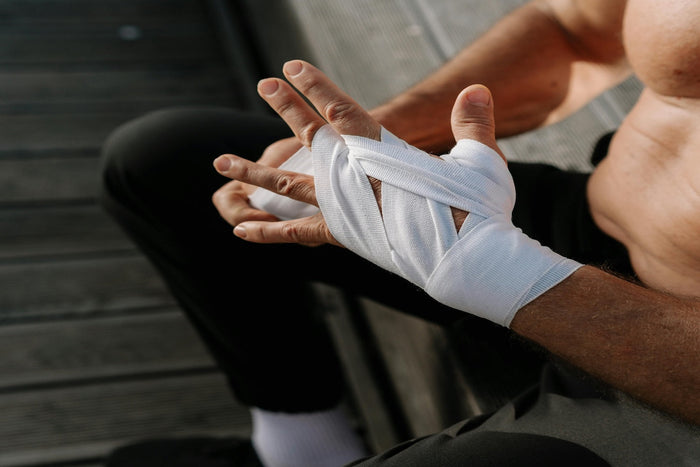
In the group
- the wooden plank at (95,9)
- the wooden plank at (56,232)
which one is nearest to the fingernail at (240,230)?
the wooden plank at (56,232)

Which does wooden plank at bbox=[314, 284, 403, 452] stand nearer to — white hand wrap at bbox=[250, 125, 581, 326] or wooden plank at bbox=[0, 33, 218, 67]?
white hand wrap at bbox=[250, 125, 581, 326]

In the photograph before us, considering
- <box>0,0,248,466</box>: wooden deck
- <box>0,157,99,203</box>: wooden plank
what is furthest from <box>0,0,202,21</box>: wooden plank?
<box>0,157,99,203</box>: wooden plank

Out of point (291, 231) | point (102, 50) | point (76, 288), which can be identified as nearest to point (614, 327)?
point (291, 231)

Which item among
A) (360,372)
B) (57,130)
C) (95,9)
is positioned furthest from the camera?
(95,9)

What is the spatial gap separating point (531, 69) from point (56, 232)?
3.12ft

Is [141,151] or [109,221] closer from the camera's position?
[141,151]

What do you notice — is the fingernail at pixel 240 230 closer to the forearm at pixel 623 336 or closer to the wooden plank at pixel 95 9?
the forearm at pixel 623 336

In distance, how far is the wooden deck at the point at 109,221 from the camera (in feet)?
3.35

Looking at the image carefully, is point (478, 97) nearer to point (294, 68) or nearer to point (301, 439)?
point (294, 68)

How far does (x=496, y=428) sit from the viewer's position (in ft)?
1.96

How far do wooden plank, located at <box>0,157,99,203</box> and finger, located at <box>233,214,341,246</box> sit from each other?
2.72 feet

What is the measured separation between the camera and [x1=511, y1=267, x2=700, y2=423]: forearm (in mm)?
536

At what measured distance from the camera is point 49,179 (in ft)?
4.51

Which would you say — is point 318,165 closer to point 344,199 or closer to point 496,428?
point 344,199
